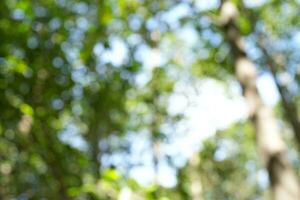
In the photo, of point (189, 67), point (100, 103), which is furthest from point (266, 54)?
point (100, 103)

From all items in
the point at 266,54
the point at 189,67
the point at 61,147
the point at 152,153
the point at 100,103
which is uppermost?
the point at 189,67

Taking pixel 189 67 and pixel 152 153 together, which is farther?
pixel 189 67

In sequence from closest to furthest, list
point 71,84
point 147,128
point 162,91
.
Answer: point 71,84, point 162,91, point 147,128

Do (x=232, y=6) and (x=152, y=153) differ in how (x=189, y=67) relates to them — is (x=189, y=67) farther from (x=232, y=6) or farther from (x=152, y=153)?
(x=232, y=6)

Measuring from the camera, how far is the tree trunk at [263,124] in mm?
4562

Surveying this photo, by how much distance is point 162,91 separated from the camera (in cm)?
2236

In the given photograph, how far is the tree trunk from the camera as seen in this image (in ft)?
15.0

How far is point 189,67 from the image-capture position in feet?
85.7

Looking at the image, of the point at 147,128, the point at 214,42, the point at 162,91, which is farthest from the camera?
the point at 147,128

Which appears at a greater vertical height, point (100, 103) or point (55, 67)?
point (100, 103)

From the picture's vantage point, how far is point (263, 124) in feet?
16.7

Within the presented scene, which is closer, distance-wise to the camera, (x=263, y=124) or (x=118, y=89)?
(x=263, y=124)

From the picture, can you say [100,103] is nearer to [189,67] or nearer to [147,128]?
[147,128]

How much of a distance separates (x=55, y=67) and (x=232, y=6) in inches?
104
